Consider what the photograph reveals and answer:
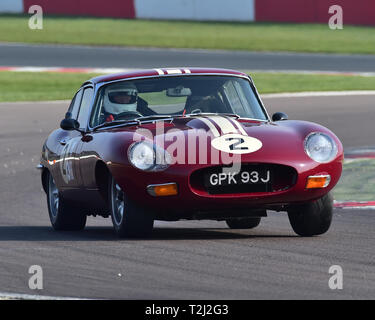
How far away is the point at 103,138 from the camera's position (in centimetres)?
830

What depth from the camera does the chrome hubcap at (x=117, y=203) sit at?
8.03 m

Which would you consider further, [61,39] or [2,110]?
[61,39]

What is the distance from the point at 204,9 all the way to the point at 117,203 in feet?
94.1

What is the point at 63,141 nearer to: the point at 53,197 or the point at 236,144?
the point at 53,197

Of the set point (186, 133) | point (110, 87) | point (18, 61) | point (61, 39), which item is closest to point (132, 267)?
point (186, 133)

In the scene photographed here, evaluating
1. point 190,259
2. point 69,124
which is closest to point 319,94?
point 69,124

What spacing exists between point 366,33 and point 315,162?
2733cm

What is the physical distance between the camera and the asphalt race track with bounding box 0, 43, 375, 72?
28250 millimetres

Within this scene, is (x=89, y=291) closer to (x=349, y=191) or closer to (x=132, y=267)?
(x=132, y=267)

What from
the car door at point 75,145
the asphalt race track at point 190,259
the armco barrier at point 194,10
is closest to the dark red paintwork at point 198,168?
the asphalt race track at point 190,259

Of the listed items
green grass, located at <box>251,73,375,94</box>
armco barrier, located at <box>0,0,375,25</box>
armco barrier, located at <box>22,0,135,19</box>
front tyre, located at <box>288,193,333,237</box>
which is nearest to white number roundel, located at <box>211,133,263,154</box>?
front tyre, located at <box>288,193,333,237</box>

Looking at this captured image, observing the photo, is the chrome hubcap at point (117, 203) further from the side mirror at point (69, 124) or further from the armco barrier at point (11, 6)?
the armco barrier at point (11, 6)

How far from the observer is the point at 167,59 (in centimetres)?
2905
